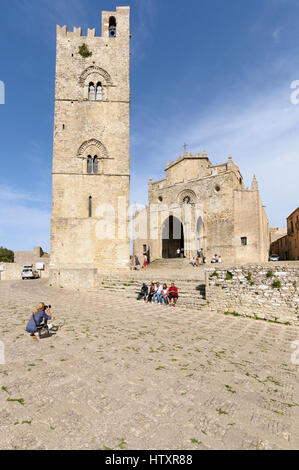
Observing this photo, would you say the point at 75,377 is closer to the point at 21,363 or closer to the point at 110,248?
the point at 21,363

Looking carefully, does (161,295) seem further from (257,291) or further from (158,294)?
(257,291)

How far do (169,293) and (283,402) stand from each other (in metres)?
7.18

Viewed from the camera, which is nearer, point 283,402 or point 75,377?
point 283,402

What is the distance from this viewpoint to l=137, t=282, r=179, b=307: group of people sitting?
1031 centimetres

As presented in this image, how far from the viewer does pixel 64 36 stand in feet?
62.0

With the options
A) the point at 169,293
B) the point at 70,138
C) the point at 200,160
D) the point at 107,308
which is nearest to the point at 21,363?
the point at 107,308

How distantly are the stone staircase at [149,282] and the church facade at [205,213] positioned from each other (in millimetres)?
13412

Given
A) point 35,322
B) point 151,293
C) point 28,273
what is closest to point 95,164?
point 151,293

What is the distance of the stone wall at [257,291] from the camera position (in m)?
7.99

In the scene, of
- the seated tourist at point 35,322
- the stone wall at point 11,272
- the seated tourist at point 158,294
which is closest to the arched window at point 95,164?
the seated tourist at point 158,294

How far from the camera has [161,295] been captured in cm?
1070

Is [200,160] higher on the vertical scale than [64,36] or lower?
lower

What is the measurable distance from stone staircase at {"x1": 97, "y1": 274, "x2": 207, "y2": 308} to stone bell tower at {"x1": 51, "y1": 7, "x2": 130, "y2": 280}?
3.78 m

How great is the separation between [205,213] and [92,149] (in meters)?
14.1
